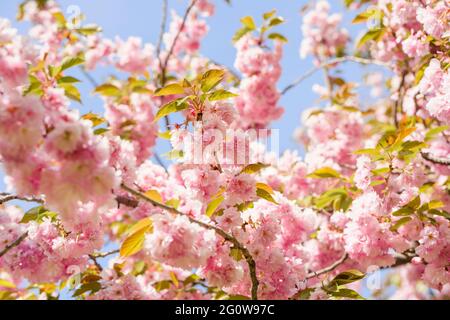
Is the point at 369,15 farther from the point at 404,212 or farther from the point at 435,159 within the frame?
the point at 404,212

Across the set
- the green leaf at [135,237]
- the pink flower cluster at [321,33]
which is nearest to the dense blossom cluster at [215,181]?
the green leaf at [135,237]

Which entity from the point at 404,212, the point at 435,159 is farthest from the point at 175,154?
the point at 435,159

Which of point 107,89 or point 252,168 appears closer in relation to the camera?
point 252,168

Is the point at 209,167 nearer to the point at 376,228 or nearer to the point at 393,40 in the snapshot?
the point at 376,228

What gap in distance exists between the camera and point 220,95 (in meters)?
2.09

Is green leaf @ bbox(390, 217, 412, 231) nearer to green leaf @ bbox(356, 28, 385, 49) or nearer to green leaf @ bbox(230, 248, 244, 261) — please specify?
green leaf @ bbox(230, 248, 244, 261)

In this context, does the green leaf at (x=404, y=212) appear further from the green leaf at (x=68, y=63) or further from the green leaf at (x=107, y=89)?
the green leaf at (x=107, y=89)

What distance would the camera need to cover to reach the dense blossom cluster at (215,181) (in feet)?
4.63

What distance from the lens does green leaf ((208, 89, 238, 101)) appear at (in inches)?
81.7

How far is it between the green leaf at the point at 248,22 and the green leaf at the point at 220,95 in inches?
85.7

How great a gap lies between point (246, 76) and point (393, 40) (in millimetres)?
1344

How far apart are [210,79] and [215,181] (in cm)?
47

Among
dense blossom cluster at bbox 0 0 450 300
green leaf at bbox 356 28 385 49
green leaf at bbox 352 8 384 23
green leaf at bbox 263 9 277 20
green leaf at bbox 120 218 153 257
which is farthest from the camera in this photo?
green leaf at bbox 263 9 277 20

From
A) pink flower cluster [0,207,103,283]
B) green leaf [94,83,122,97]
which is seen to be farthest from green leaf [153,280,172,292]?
green leaf [94,83,122,97]
